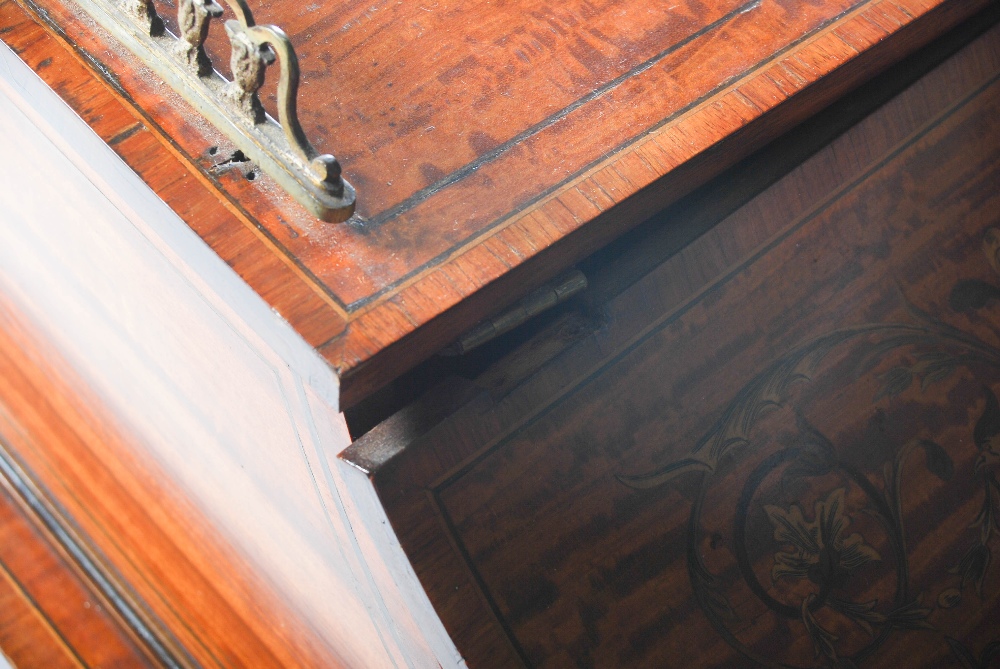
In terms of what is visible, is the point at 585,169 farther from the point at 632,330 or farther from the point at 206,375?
the point at 206,375

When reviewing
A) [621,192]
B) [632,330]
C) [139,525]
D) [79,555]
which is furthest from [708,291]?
[79,555]

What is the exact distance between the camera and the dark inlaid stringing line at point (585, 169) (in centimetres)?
75

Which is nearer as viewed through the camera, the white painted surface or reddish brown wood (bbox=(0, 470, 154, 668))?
the white painted surface

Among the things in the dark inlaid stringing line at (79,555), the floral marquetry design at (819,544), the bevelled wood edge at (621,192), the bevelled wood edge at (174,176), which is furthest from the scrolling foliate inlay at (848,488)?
the dark inlaid stringing line at (79,555)

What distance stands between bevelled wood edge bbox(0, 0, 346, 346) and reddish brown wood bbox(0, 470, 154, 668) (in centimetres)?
70

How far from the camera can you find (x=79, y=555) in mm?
1317

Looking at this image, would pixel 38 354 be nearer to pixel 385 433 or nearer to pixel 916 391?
pixel 385 433

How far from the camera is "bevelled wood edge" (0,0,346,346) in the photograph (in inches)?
29.1

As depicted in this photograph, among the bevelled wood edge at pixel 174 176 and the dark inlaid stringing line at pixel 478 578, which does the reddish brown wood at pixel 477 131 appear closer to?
the bevelled wood edge at pixel 174 176

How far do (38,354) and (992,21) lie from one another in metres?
1.27

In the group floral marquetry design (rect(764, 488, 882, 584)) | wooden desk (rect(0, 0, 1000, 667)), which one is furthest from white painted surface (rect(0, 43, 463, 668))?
floral marquetry design (rect(764, 488, 882, 584))

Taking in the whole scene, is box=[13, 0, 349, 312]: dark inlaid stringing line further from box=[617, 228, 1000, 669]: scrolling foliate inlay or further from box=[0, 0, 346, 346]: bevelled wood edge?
box=[617, 228, 1000, 669]: scrolling foliate inlay

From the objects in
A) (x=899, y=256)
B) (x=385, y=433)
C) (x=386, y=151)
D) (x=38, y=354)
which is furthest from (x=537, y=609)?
(x=38, y=354)

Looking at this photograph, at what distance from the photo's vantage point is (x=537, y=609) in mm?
921
